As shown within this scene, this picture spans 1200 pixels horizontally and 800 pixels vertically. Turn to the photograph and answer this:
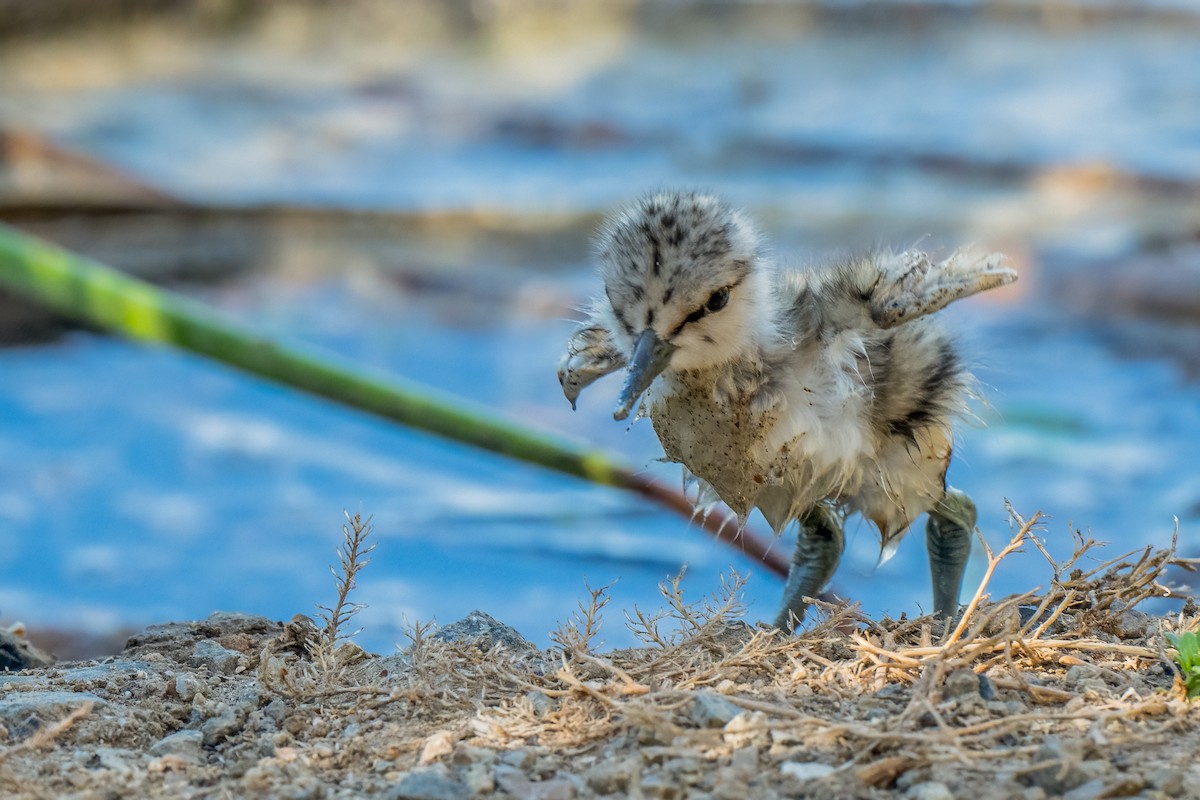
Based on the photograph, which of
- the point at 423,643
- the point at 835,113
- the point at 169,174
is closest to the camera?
the point at 423,643

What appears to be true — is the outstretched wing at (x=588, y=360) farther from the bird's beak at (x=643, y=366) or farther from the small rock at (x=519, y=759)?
the small rock at (x=519, y=759)

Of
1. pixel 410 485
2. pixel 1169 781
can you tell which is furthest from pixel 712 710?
pixel 410 485

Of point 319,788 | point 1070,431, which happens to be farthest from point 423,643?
point 1070,431

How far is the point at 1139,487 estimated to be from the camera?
5.73m

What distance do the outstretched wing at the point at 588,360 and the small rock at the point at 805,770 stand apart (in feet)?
3.46

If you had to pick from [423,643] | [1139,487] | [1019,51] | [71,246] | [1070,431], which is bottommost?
[423,643]

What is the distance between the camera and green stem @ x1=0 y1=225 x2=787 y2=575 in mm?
4473

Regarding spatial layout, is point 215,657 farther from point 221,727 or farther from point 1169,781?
point 1169,781

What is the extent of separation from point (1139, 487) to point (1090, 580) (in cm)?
319

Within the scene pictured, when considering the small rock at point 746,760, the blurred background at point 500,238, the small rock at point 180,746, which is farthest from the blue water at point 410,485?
the small rock at point 746,760

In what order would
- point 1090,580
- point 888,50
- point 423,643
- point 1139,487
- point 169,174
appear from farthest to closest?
point 888,50 < point 169,174 < point 1139,487 < point 1090,580 < point 423,643

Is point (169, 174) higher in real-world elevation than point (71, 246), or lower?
higher

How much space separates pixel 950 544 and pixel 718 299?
2.95 ft

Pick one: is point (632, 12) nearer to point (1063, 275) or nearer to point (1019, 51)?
point (1019, 51)
